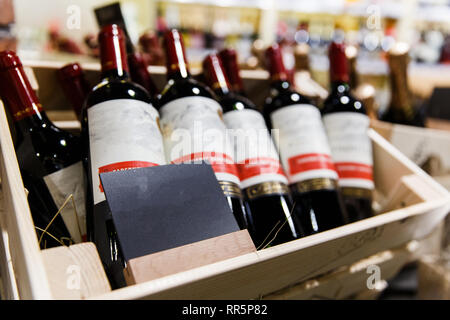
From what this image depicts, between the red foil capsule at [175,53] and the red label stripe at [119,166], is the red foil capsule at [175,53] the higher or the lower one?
the higher one

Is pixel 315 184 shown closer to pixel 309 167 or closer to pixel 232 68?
pixel 309 167

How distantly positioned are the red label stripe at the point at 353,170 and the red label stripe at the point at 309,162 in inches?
3.1

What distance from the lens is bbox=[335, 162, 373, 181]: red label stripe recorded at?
0.68 metres

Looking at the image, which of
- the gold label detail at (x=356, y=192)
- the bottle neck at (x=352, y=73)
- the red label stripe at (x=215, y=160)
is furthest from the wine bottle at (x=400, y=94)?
the red label stripe at (x=215, y=160)

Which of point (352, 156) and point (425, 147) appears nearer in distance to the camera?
point (352, 156)

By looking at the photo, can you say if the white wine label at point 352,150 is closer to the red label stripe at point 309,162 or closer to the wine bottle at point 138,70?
the red label stripe at point 309,162

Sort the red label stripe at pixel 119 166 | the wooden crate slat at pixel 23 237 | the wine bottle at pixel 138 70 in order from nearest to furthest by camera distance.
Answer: the wooden crate slat at pixel 23 237 < the red label stripe at pixel 119 166 < the wine bottle at pixel 138 70

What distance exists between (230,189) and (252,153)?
85mm

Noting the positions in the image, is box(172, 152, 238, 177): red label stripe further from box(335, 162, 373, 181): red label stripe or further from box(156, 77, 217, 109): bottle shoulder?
box(335, 162, 373, 181): red label stripe

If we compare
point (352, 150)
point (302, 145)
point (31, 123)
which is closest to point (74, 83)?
point (31, 123)

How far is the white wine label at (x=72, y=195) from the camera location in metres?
0.52

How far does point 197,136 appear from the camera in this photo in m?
0.52

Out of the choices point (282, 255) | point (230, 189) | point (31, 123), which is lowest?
point (282, 255)

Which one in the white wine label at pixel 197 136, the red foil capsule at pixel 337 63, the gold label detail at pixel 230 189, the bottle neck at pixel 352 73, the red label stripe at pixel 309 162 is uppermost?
the bottle neck at pixel 352 73
